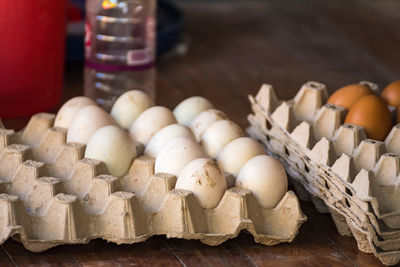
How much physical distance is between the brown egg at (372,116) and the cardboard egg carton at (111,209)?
0.74ft

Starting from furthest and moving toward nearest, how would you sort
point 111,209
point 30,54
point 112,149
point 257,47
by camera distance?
point 257,47, point 30,54, point 112,149, point 111,209

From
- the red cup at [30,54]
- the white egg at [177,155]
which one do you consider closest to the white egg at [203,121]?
the white egg at [177,155]

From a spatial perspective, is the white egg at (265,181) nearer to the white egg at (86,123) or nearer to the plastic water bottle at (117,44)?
the white egg at (86,123)

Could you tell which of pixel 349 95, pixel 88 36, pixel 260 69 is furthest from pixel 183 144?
pixel 260 69

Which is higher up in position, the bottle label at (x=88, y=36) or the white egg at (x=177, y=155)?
the bottle label at (x=88, y=36)

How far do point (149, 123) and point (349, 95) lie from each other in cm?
37

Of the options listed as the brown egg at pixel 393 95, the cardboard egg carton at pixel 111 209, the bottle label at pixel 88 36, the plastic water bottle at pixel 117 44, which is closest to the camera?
the cardboard egg carton at pixel 111 209

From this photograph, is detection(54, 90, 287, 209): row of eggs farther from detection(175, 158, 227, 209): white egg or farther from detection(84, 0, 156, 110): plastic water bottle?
detection(84, 0, 156, 110): plastic water bottle

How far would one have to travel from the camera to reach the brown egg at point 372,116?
1304 mm

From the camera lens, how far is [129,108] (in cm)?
138

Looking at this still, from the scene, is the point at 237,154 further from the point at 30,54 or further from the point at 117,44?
the point at 117,44

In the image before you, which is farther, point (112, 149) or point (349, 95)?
point (349, 95)

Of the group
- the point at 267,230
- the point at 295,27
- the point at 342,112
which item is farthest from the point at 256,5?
the point at 267,230

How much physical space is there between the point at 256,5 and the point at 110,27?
2.77 feet
